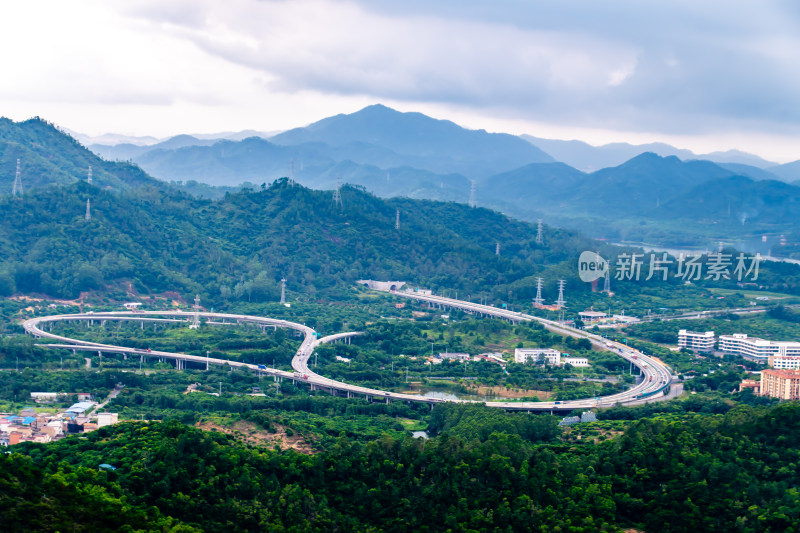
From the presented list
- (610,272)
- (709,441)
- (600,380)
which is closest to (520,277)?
(610,272)

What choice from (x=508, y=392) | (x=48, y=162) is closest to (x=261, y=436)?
(x=508, y=392)

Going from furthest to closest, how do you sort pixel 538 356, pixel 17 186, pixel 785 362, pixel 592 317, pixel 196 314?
1. pixel 17 186
2. pixel 592 317
3. pixel 196 314
4. pixel 538 356
5. pixel 785 362

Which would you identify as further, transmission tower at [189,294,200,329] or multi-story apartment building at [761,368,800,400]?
transmission tower at [189,294,200,329]

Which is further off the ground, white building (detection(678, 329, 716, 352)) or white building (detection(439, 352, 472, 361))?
white building (detection(678, 329, 716, 352))

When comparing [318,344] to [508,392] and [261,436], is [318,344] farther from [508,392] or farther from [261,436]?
[261,436]

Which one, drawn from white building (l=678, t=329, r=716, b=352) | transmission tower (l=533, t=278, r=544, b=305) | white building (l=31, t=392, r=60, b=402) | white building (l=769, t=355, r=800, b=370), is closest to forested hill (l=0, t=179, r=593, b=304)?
transmission tower (l=533, t=278, r=544, b=305)

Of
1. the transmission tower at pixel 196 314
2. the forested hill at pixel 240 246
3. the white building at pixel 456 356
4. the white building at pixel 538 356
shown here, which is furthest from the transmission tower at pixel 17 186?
the white building at pixel 538 356

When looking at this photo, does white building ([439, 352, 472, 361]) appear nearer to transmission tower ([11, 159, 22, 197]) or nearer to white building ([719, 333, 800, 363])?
white building ([719, 333, 800, 363])
